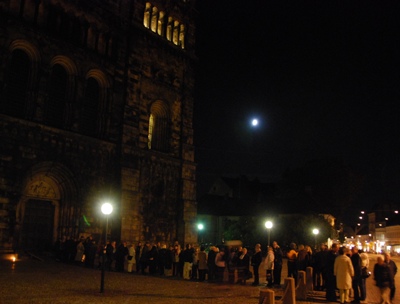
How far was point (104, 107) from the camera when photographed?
27.1 meters

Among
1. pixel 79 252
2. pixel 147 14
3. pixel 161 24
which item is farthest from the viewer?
pixel 161 24

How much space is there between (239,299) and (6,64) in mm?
17484

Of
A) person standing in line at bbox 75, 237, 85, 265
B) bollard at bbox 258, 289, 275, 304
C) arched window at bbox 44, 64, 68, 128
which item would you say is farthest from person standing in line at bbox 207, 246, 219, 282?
arched window at bbox 44, 64, 68, 128

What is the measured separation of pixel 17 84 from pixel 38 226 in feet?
26.8

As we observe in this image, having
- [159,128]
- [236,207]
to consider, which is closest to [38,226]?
[159,128]

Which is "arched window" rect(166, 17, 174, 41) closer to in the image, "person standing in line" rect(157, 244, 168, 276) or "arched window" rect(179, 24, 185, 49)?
"arched window" rect(179, 24, 185, 49)

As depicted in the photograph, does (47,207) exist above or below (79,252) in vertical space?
above

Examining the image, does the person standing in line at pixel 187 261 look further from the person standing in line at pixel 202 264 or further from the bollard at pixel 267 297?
the bollard at pixel 267 297

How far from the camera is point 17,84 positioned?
74.5 ft

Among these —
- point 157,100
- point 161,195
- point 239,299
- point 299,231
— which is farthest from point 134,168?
point 299,231

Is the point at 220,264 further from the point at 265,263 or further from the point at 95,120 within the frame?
the point at 95,120

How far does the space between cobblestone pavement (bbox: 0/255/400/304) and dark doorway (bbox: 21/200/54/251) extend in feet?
13.8

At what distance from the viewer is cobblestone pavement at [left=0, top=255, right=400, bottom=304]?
1179cm

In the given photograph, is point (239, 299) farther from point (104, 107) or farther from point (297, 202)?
point (297, 202)
